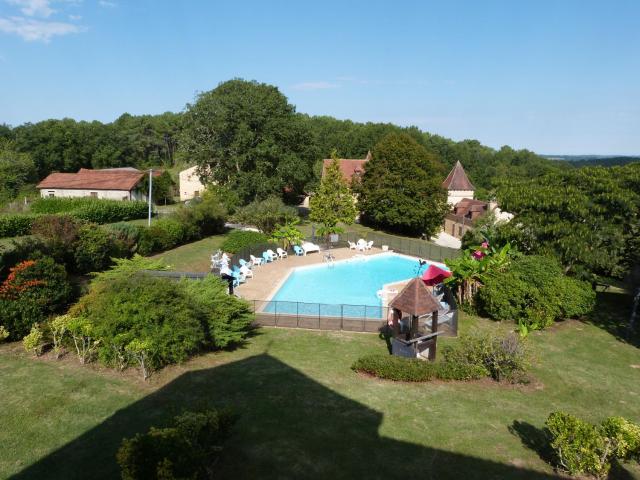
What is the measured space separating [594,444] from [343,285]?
1981 cm

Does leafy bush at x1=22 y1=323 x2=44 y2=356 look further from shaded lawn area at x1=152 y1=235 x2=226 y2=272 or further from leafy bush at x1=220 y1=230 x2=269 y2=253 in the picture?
leafy bush at x1=220 y1=230 x2=269 y2=253

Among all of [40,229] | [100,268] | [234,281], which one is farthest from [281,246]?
[40,229]

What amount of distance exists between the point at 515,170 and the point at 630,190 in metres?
104

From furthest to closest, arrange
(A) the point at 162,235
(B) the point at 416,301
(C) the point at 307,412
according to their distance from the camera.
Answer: (A) the point at 162,235
(B) the point at 416,301
(C) the point at 307,412

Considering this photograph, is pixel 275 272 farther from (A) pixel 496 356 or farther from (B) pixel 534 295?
(A) pixel 496 356

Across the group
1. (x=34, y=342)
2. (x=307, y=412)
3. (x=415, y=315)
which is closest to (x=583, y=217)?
(x=415, y=315)

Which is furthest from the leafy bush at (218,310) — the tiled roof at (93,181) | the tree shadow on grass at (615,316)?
the tiled roof at (93,181)

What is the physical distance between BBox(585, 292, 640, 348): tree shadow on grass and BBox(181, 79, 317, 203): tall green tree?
30470mm

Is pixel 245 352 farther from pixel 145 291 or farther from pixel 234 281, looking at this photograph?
pixel 234 281

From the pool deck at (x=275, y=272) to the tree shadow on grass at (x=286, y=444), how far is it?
36.4 ft

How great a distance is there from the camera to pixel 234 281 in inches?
945

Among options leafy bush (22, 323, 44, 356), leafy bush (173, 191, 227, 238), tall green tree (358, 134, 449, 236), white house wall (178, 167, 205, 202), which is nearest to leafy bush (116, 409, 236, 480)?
leafy bush (22, 323, 44, 356)

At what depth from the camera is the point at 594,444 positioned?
8453mm

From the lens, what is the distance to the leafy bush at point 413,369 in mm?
13281
